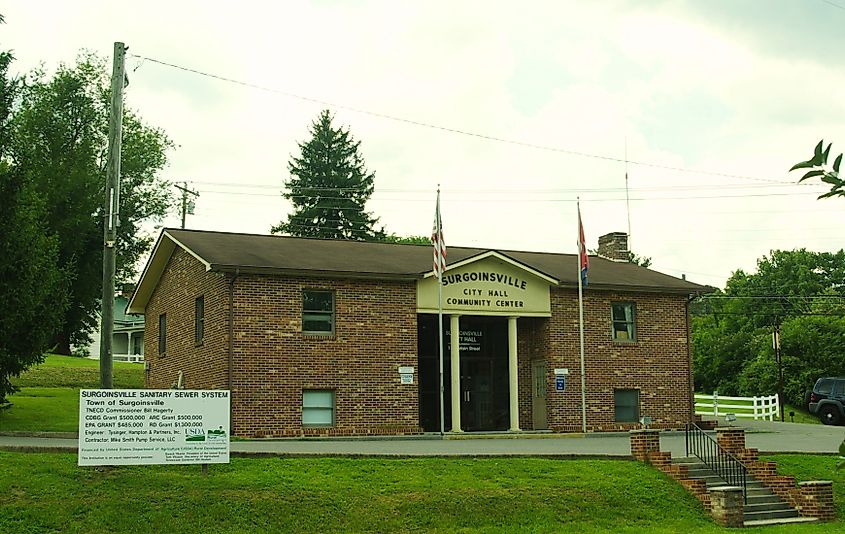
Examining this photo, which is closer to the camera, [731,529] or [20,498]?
[20,498]

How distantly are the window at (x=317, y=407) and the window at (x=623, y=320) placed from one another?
9.64 meters

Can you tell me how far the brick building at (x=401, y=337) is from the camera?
26531 mm

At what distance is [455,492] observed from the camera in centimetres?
1728

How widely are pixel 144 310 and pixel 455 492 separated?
828 inches

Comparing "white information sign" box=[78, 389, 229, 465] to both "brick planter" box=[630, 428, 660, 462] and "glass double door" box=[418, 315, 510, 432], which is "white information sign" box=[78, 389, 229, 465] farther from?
"glass double door" box=[418, 315, 510, 432]

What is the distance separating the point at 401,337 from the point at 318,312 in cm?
246

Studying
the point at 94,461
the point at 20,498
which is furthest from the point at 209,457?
the point at 20,498

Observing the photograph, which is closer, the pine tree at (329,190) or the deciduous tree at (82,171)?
the deciduous tree at (82,171)

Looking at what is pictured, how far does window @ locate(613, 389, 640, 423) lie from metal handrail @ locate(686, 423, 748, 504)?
9.39 metres

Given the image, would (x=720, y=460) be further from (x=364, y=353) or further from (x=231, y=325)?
(x=231, y=325)

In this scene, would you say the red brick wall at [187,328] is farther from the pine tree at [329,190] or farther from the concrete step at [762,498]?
the pine tree at [329,190]

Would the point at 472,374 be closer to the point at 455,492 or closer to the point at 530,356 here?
the point at 530,356

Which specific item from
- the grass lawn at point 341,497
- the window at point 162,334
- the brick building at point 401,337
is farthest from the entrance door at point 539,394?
the window at point 162,334

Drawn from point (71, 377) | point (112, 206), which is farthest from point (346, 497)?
point (71, 377)
